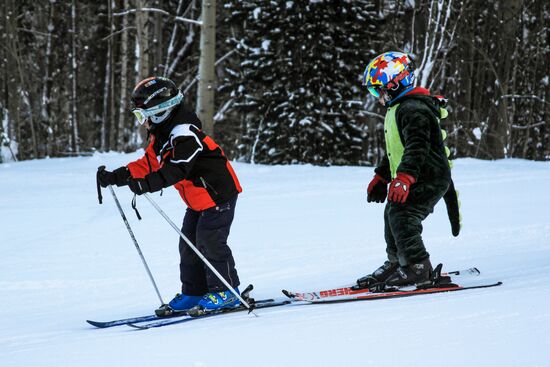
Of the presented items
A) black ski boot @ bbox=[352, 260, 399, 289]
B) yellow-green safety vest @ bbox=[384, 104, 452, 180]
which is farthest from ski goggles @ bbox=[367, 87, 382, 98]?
black ski boot @ bbox=[352, 260, 399, 289]

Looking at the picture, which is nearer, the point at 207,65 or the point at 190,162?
the point at 190,162

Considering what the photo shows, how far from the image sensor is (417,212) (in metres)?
4.89

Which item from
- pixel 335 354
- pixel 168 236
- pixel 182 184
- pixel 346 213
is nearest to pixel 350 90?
pixel 346 213

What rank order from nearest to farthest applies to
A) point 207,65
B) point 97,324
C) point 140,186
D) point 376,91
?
1. point 140,186
2. point 97,324
3. point 376,91
4. point 207,65

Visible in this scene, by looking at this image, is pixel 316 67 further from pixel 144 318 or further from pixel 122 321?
pixel 122 321

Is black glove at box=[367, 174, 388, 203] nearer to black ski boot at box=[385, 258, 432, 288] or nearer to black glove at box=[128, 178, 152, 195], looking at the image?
black ski boot at box=[385, 258, 432, 288]

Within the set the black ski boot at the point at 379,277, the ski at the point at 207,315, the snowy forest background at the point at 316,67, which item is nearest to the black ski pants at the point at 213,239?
the ski at the point at 207,315

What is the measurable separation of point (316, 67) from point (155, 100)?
1231 centimetres

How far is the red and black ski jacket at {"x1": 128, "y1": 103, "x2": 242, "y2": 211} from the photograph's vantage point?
4.45 m

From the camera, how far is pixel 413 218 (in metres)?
4.86

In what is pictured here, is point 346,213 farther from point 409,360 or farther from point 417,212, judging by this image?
point 409,360

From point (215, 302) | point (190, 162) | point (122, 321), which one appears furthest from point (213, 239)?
point (122, 321)

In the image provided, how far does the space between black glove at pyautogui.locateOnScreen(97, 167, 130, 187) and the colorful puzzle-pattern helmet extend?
1.93m

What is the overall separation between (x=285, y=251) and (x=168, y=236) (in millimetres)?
1535
